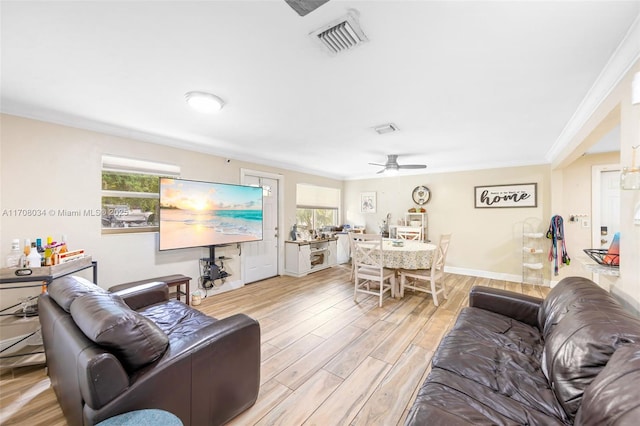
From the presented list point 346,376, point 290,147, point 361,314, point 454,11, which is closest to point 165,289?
point 346,376

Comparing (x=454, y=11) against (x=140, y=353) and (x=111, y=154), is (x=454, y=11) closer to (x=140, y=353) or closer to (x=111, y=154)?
(x=140, y=353)

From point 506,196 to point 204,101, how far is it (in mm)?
5485

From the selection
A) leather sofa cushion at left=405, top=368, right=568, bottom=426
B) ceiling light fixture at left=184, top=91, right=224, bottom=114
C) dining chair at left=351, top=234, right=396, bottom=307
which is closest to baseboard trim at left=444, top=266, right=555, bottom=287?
dining chair at left=351, top=234, right=396, bottom=307

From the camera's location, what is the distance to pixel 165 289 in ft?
8.63

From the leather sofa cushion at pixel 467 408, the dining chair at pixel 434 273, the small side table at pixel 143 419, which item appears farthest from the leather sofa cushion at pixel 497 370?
the dining chair at pixel 434 273

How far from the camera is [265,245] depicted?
5086mm

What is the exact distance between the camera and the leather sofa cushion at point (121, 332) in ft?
3.97

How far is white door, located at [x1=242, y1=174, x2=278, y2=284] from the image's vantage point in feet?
15.6

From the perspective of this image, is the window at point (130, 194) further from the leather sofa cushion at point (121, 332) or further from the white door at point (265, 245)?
the leather sofa cushion at point (121, 332)

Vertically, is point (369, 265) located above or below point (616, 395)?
below

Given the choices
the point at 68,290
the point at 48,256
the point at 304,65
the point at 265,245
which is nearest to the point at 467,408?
the point at 304,65

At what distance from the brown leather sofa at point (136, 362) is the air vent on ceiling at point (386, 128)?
99.7 inches

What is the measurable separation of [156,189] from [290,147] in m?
2.01

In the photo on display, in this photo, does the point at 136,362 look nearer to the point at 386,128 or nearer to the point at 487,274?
the point at 386,128
